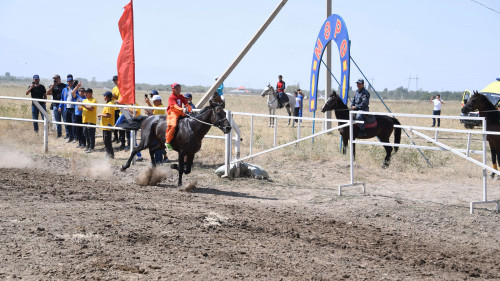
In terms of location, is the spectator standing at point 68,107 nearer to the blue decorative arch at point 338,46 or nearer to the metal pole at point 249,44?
the metal pole at point 249,44

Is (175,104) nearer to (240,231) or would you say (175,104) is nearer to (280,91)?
(240,231)

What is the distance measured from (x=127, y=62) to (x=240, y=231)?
30.3 ft

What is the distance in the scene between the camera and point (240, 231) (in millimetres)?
8180

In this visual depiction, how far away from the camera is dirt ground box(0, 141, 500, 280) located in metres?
6.44

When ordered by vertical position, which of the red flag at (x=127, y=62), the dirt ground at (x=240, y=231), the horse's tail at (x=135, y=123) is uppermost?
the red flag at (x=127, y=62)

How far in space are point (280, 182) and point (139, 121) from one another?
3.60m

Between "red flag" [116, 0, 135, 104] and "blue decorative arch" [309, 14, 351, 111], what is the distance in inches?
228

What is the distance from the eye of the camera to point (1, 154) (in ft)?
51.3

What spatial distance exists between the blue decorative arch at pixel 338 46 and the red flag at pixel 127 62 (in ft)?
19.0

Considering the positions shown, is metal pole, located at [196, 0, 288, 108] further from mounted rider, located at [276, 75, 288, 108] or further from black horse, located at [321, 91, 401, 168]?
mounted rider, located at [276, 75, 288, 108]

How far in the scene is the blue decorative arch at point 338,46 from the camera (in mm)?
16575

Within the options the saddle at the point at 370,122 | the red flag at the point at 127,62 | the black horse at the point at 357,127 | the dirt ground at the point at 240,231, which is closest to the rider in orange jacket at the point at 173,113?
the dirt ground at the point at 240,231

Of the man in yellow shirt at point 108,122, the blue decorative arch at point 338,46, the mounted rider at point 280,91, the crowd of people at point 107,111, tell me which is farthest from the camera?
the mounted rider at point 280,91

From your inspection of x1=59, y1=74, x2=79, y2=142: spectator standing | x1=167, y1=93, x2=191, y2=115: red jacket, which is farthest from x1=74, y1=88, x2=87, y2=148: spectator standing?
x1=167, y1=93, x2=191, y2=115: red jacket
